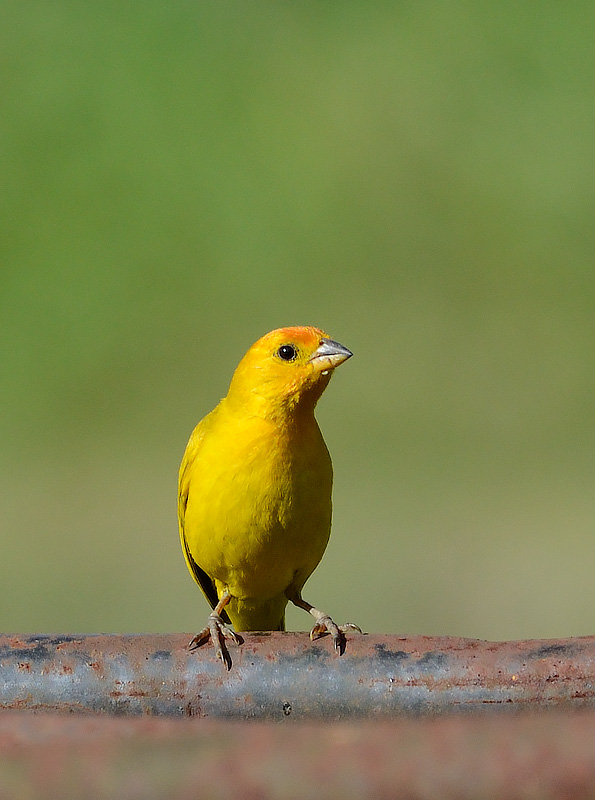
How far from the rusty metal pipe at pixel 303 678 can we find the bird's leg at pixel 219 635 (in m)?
0.03

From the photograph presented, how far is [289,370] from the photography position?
13.8 ft

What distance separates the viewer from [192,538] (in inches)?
169

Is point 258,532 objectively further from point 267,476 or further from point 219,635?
point 219,635

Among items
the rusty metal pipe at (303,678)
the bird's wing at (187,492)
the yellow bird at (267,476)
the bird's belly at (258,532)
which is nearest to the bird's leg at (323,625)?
the yellow bird at (267,476)

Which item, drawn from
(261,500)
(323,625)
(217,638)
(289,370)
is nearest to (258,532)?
(261,500)

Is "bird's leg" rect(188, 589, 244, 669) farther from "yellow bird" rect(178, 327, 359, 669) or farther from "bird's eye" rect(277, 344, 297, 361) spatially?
"bird's eye" rect(277, 344, 297, 361)

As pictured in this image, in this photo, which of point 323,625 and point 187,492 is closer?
point 323,625

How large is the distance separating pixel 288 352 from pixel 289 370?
7cm

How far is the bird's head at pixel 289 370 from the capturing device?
416 cm

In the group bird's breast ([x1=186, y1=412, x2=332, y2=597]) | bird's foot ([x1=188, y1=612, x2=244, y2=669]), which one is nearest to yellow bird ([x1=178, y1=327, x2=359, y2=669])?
bird's breast ([x1=186, y1=412, x2=332, y2=597])

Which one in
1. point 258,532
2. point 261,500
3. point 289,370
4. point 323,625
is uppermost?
point 289,370

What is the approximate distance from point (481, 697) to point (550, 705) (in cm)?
12

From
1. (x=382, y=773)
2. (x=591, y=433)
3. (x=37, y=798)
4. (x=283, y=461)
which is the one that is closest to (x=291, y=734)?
(x=382, y=773)

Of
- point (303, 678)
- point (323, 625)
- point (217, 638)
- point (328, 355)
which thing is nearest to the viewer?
point (303, 678)
